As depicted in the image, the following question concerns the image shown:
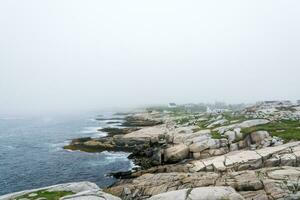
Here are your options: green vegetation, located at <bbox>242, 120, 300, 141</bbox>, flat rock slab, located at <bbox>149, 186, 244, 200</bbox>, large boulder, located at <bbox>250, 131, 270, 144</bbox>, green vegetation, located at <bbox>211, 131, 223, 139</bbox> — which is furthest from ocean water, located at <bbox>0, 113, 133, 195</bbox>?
green vegetation, located at <bbox>242, 120, 300, 141</bbox>

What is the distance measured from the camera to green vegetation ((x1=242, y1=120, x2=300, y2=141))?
44987 mm

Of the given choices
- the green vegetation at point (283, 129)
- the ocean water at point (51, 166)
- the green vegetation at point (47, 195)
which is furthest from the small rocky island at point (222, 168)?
the ocean water at point (51, 166)

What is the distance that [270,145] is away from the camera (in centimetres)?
4344

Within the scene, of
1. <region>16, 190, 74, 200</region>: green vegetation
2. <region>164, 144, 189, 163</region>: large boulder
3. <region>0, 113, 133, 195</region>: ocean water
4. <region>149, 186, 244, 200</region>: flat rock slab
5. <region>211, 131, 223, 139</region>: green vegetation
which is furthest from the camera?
<region>211, 131, 223, 139</region>: green vegetation

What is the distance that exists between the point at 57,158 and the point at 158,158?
77.9 feet

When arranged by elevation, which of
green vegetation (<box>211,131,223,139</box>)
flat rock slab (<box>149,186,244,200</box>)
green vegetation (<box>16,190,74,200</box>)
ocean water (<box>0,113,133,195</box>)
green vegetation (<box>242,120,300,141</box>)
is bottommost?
ocean water (<box>0,113,133,195</box>)

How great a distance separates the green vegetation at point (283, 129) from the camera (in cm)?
4499

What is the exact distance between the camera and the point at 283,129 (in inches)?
1951

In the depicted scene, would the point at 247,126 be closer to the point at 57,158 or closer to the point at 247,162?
the point at 247,162

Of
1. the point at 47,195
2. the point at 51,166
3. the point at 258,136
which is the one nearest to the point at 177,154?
the point at 258,136

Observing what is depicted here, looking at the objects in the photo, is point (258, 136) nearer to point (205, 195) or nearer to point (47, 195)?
point (205, 195)

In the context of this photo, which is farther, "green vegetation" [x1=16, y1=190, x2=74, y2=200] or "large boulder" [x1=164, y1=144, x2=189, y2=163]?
"large boulder" [x1=164, y1=144, x2=189, y2=163]

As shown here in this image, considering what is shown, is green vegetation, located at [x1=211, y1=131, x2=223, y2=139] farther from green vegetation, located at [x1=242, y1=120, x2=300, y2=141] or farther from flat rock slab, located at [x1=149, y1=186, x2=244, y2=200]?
flat rock slab, located at [x1=149, y1=186, x2=244, y2=200]

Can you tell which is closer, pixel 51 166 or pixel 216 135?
pixel 216 135
